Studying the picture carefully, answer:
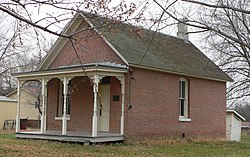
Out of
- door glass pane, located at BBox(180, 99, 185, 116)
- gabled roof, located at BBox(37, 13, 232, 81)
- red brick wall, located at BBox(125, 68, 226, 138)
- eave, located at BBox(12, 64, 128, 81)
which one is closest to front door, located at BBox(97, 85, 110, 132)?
red brick wall, located at BBox(125, 68, 226, 138)

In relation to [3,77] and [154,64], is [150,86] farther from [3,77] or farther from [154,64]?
[3,77]

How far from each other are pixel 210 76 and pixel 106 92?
7598mm

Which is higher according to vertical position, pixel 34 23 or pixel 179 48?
pixel 179 48

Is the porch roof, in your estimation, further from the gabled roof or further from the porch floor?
the porch floor

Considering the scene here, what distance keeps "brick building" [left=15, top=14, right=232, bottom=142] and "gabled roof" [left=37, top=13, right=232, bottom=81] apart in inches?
2.0

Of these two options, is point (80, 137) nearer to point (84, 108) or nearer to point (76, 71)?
point (76, 71)

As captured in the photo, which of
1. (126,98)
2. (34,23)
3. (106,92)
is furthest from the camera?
(106,92)

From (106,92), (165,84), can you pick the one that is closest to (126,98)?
(106,92)

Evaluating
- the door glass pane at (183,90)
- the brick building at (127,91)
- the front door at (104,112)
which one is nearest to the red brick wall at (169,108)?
the brick building at (127,91)

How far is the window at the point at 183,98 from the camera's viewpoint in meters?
24.3

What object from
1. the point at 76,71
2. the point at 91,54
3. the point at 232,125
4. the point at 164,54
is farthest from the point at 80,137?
the point at 232,125

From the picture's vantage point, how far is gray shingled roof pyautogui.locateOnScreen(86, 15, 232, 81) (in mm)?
21328

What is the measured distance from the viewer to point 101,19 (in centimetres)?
847

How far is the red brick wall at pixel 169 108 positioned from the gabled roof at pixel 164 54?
46 centimetres
